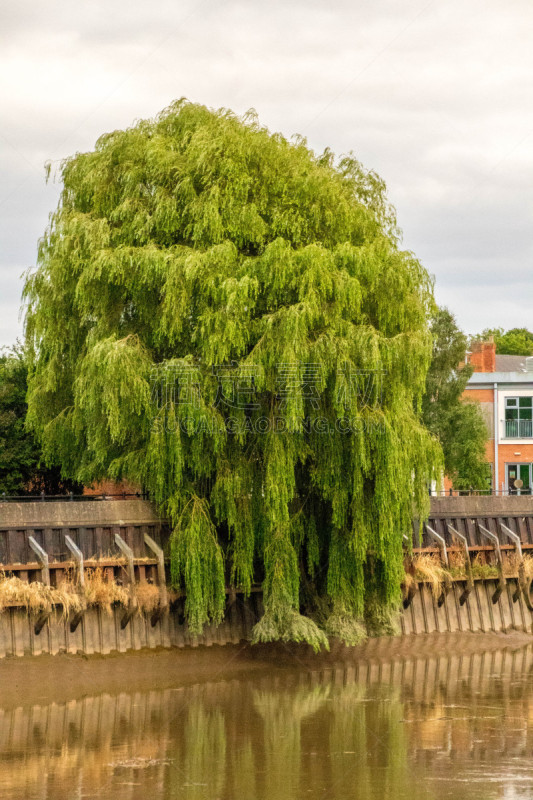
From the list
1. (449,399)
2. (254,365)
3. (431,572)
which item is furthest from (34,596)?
(449,399)

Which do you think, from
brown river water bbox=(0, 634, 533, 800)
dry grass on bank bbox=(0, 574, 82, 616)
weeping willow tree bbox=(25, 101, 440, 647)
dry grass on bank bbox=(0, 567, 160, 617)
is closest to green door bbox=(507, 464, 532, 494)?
brown river water bbox=(0, 634, 533, 800)

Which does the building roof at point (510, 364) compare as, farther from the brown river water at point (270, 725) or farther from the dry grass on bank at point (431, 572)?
the brown river water at point (270, 725)

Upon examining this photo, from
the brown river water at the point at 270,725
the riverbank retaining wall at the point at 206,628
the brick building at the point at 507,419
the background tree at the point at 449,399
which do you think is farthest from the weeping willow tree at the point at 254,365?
the brick building at the point at 507,419

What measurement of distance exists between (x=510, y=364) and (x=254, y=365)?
137 feet

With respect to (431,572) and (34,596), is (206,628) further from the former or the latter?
(431,572)

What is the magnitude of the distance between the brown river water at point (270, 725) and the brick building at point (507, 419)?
85.9 ft

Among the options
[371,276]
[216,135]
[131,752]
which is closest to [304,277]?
[371,276]

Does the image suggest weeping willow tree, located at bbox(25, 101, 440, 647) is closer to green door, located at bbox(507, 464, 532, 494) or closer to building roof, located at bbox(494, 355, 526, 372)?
green door, located at bbox(507, 464, 532, 494)

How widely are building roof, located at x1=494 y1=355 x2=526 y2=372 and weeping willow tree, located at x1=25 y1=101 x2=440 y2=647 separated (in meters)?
36.6

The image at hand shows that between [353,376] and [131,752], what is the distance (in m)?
9.28

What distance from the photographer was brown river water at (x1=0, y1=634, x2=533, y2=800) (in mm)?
15919

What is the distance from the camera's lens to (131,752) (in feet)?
57.8

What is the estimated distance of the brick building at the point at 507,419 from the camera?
52.6m

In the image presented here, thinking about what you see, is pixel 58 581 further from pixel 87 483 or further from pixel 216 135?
pixel 216 135
